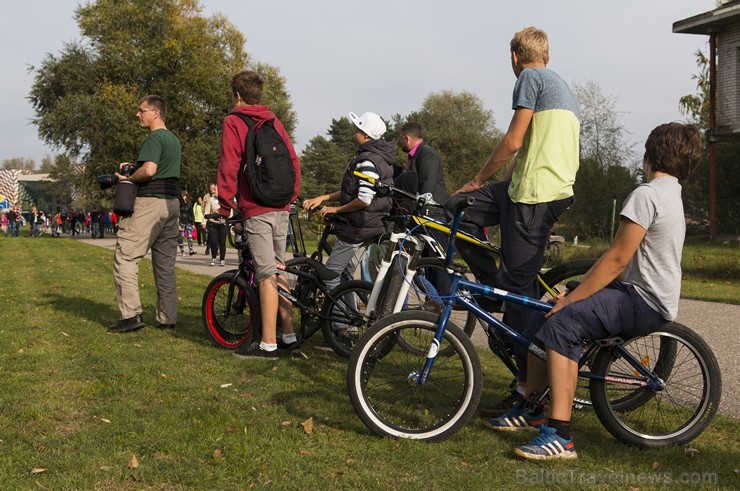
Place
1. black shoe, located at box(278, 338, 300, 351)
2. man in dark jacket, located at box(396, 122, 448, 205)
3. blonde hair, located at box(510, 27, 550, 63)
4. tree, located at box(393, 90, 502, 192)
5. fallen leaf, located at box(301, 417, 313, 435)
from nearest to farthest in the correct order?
fallen leaf, located at box(301, 417, 313, 435) < blonde hair, located at box(510, 27, 550, 63) < black shoe, located at box(278, 338, 300, 351) < man in dark jacket, located at box(396, 122, 448, 205) < tree, located at box(393, 90, 502, 192)

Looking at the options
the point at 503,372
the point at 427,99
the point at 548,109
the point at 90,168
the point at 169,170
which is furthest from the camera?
the point at 427,99

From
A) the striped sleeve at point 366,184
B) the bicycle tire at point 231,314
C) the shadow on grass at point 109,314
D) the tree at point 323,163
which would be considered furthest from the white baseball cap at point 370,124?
the tree at point 323,163

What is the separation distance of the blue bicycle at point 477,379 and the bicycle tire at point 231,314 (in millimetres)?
2191

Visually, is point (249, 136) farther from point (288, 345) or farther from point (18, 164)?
point (18, 164)

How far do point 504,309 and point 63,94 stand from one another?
47.2 meters

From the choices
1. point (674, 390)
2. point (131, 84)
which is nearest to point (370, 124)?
point (674, 390)

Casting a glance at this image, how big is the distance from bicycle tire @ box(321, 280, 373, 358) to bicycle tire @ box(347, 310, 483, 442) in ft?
5.21

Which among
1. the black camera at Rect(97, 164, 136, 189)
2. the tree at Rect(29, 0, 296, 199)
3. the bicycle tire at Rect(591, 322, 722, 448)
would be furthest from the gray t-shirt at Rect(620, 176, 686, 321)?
the tree at Rect(29, 0, 296, 199)

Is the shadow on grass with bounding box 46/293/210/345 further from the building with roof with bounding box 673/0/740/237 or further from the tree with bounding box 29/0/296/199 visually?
the tree with bounding box 29/0/296/199

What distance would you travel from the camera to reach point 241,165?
221 inches

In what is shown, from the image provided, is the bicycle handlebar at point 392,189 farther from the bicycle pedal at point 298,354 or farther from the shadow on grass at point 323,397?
the bicycle pedal at point 298,354

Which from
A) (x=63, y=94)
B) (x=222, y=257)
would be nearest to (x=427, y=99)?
(x=63, y=94)

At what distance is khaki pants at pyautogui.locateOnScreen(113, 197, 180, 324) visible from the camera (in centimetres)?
683

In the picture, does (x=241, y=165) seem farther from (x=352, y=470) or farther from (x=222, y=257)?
(x=222, y=257)
